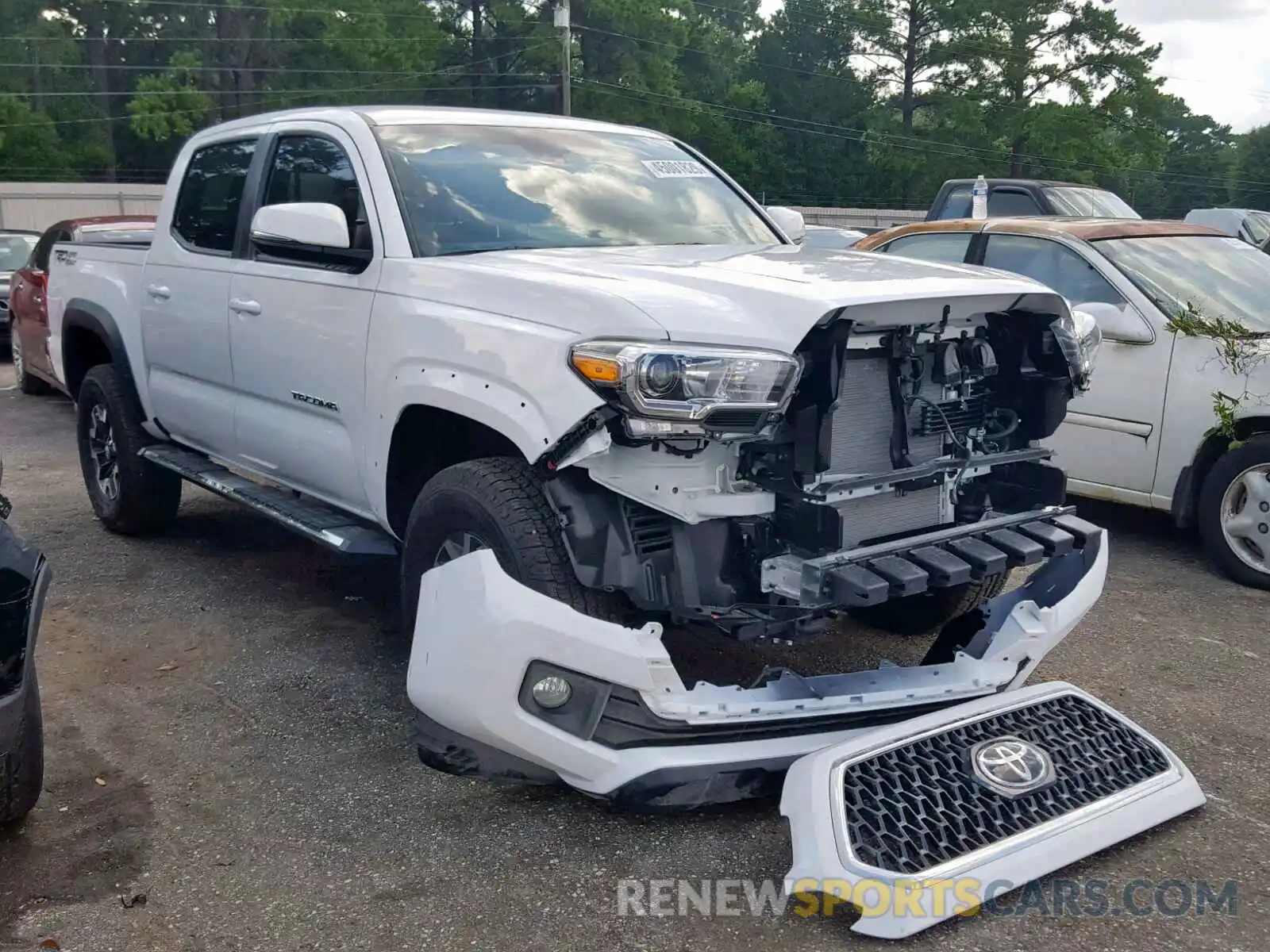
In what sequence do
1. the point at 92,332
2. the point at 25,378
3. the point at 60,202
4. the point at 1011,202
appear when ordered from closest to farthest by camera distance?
the point at 92,332 < the point at 25,378 < the point at 1011,202 < the point at 60,202

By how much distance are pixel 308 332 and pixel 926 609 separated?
249 centimetres

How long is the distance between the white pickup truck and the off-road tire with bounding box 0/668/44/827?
0.98 m

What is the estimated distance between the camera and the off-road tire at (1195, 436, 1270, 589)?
5.53 meters

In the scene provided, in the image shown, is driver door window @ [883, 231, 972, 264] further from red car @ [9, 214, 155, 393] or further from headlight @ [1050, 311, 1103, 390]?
red car @ [9, 214, 155, 393]

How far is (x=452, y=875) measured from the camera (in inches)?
122

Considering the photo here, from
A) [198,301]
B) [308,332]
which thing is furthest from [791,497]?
[198,301]

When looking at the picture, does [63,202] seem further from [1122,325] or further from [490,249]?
[490,249]

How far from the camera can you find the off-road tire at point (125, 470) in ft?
19.5

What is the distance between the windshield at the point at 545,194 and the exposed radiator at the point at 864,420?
1176mm

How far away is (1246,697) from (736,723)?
2226 millimetres

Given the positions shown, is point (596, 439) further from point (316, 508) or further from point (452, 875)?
Result: point (316, 508)

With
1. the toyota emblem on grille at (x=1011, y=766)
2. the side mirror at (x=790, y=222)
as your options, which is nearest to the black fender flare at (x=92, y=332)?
the side mirror at (x=790, y=222)

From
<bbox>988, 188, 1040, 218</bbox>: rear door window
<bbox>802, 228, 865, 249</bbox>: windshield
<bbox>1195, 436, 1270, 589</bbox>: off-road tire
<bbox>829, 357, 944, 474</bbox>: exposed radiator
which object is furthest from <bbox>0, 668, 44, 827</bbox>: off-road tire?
<bbox>988, 188, 1040, 218</bbox>: rear door window

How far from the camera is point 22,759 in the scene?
3146mm
